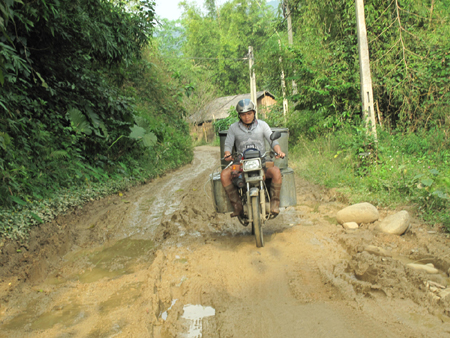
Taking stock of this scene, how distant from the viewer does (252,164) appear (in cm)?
525

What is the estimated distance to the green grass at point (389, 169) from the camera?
6.52 m

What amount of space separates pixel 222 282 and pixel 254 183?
5.40 ft

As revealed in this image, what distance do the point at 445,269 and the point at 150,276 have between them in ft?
11.8

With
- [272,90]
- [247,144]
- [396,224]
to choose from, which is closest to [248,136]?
[247,144]

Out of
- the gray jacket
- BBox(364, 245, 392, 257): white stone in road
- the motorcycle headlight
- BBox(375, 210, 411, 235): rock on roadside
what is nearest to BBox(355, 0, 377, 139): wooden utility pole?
BBox(375, 210, 411, 235): rock on roadside

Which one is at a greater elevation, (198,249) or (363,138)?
(363,138)

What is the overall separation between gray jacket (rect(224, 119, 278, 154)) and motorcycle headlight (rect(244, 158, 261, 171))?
696mm

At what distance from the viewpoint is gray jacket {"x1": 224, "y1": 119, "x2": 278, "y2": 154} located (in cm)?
596

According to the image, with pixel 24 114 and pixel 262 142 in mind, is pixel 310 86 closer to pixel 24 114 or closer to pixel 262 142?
pixel 262 142

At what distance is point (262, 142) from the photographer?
600 centimetres

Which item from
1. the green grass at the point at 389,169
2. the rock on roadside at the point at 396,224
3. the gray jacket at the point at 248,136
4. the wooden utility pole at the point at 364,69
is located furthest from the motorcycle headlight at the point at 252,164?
the wooden utility pole at the point at 364,69

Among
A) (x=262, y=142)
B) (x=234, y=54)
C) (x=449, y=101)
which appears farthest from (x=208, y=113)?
(x=262, y=142)

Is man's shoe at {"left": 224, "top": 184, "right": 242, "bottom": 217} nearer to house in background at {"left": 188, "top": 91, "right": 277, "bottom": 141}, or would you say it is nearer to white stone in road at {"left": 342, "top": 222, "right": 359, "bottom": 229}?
white stone in road at {"left": 342, "top": 222, "right": 359, "bottom": 229}

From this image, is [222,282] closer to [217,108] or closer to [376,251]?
[376,251]
